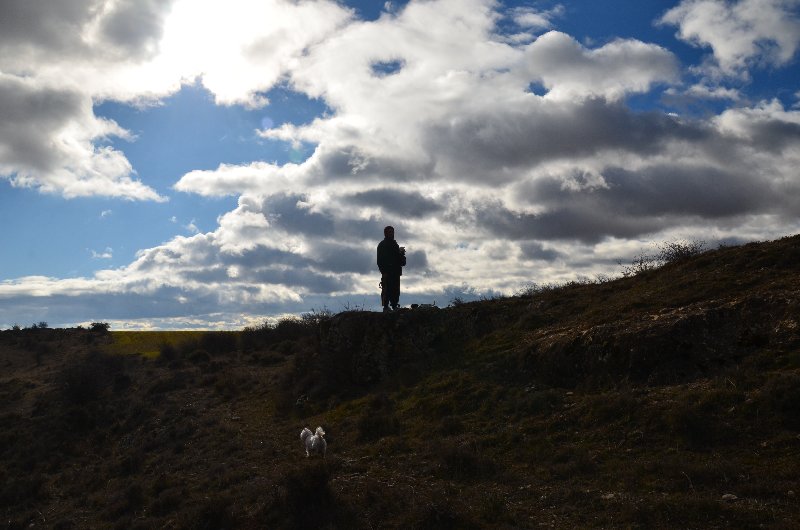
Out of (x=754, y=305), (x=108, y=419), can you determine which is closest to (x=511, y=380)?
(x=754, y=305)

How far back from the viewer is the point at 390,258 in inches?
731

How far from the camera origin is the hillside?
26.4 feet

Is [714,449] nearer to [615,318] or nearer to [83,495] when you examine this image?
[615,318]

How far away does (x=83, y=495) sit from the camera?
48.8ft

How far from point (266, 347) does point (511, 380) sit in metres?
22.5

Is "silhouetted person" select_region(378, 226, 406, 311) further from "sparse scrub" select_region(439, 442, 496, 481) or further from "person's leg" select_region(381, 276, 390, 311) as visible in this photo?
"sparse scrub" select_region(439, 442, 496, 481)

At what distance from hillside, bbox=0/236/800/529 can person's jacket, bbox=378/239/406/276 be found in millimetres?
1615

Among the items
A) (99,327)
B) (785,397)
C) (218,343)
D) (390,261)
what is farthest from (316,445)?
(99,327)

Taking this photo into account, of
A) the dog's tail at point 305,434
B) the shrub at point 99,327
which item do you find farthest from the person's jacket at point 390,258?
the shrub at point 99,327

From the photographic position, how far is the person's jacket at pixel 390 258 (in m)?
18.6

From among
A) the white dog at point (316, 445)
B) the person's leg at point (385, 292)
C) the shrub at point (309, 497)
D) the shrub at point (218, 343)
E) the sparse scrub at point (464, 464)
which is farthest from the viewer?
the shrub at point (218, 343)

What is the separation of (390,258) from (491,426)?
26.2ft

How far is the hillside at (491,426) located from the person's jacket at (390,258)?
5.30 ft

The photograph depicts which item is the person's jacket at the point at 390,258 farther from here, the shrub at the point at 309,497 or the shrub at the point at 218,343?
the shrub at the point at 218,343
